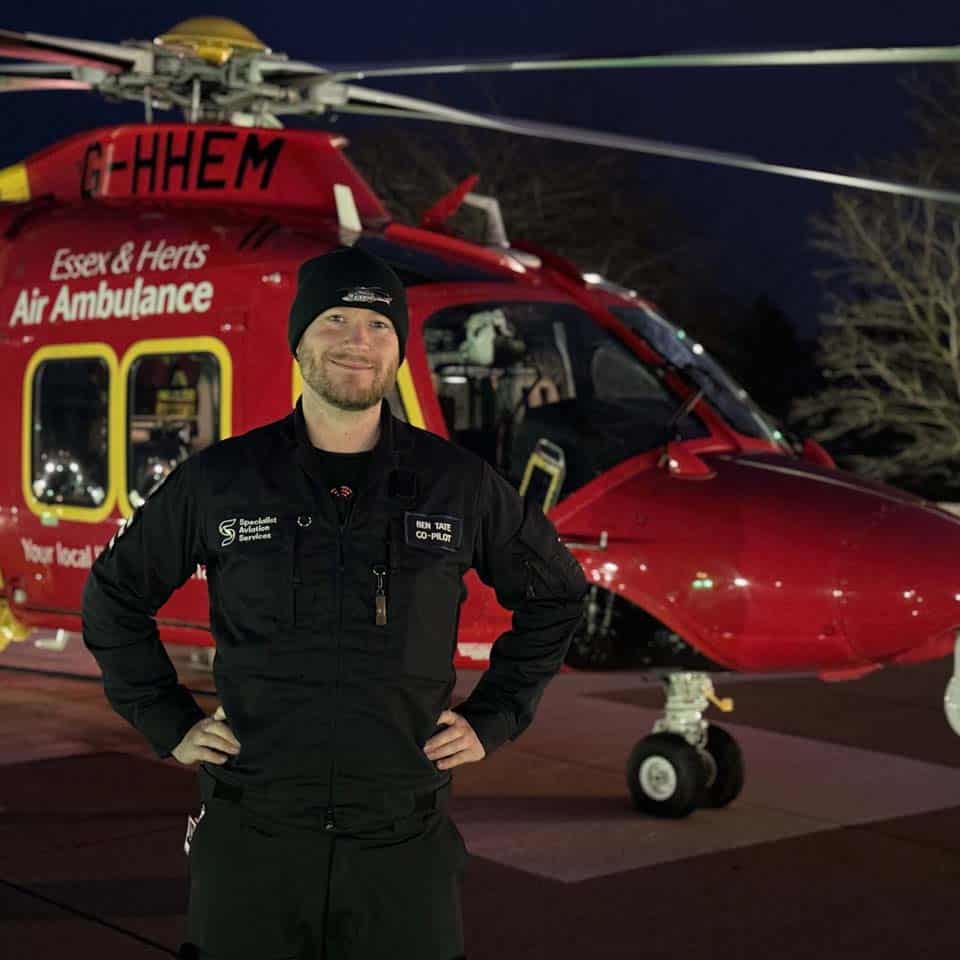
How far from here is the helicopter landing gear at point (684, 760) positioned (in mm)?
6547

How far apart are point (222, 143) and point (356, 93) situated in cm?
92

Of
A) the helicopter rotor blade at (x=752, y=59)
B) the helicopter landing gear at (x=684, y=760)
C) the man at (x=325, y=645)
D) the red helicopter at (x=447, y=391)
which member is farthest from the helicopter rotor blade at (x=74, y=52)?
the man at (x=325, y=645)

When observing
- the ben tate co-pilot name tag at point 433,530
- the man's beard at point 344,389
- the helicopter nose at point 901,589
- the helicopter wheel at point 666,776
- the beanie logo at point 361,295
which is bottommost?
the helicopter wheel at point 666,776

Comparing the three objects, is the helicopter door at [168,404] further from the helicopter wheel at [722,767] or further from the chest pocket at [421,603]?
the chest pocket at [421,603]

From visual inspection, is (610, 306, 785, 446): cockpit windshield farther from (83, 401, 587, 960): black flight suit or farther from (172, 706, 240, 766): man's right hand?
(172, 706, 240, 766): man's right hand

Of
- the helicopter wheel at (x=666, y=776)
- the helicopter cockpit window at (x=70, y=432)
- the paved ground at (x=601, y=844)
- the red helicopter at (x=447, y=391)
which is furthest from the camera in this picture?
the helicopter cockpit window at (x=70, y=432)

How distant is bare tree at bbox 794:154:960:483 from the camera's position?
25188 millimetres

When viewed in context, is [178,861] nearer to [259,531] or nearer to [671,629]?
[671,629]

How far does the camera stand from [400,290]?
9.97 ft

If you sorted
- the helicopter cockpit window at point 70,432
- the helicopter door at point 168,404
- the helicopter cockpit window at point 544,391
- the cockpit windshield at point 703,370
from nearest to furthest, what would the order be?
the helicopter cockpit window at point 544,391
the cockpit windshield at point 703,370
the helicopter door at point 168,404
the helicopter cockpit window at point 70,432

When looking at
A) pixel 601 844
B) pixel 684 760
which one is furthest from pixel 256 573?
pixel 684 760

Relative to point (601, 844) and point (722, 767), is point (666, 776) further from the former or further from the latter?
point (601, 844)

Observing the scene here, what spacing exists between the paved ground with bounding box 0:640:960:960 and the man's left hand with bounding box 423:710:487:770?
219 centimetres

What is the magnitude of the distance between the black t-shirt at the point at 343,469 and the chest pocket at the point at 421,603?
12 centimetres
